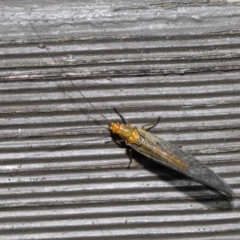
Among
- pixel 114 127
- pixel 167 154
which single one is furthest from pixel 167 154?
pixel 114 127

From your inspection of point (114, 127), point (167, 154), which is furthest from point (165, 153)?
point (114, 127)

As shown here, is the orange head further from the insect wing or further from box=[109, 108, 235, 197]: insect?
the insect wing

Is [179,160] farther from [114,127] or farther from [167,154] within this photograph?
[114,127]

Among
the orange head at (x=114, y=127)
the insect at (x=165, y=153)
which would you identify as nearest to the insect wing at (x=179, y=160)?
the insect at (x=165, y=153)

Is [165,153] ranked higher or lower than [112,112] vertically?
lower

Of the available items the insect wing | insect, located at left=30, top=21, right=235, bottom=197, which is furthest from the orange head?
the insect wing

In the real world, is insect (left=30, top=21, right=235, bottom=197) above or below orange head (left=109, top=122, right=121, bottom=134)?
below
